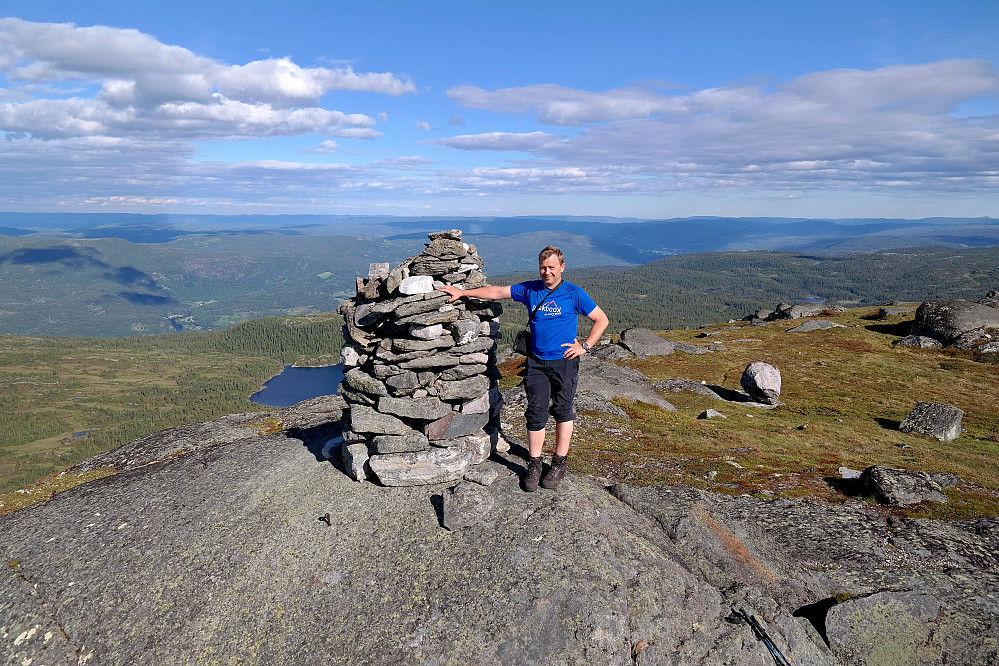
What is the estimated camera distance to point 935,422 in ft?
92.3

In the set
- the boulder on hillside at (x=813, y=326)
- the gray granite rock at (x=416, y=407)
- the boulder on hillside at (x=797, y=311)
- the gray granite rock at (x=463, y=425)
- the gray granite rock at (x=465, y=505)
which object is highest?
the gray granite rock at (x=416, y=407)

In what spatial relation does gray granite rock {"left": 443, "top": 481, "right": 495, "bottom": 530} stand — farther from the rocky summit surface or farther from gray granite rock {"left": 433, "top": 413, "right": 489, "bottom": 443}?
gray granite rock {"left": 433, "top": 413, "right": 489, "bottom": 443}

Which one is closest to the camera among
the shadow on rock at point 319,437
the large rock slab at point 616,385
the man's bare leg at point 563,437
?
the man's bare leg at point 563,437

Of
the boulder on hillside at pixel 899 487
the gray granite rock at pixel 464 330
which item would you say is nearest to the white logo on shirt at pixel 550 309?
the gray granite rock at pixel 464 330

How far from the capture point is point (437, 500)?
1488 cm

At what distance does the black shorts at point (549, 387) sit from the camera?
47.1 feet

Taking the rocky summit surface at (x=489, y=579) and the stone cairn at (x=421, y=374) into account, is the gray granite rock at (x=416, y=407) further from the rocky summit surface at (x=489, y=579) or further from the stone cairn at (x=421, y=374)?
the rocky summit surface at (x=489, y=579)

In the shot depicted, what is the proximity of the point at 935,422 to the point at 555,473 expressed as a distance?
27.1m

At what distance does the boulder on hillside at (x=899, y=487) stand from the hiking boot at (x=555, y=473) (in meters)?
11.3

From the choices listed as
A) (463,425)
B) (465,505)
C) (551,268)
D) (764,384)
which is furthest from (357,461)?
(764,384)

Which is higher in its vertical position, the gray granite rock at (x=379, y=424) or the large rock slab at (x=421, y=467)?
the gray granite rock at (x=379, y=424)

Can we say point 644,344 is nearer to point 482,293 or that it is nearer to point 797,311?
point 482,293

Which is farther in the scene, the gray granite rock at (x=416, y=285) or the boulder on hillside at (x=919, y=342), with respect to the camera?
the boulder on hillside at (x=919, y=342)

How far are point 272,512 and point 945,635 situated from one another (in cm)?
1837
